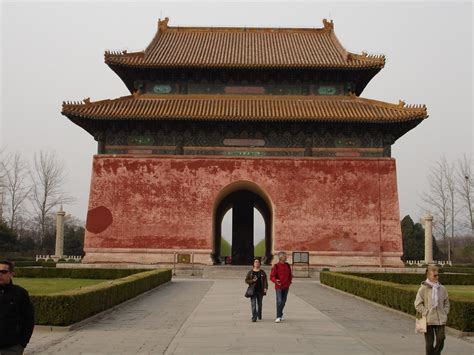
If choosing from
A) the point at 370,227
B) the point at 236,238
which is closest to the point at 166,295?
the point at 370,227

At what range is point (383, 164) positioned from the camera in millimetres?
25906

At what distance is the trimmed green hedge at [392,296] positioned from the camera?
30.1 feet

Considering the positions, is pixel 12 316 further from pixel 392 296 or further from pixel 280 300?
pixel 392 296

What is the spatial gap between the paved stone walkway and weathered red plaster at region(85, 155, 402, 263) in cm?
1144

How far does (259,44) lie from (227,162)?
894 cm

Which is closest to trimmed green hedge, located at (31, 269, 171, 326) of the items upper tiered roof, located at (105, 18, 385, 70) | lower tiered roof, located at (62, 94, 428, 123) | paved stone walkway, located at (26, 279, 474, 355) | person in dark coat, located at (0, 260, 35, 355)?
paved stone walkway, located at (26, 279, 474, 355)

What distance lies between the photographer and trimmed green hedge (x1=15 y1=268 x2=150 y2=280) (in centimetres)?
2133

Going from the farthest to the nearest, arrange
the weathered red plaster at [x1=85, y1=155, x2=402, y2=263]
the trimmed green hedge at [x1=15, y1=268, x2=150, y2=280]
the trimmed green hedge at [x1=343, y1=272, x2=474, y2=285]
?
the weathered red plaster at [x1=85, y1=155, x2=402, y2=263] → the trimmed green hedge at [x1=15, y1=268, x2=150, y2=280] → the trimmed green hedge at [x1=343, y1=272, x2=474, y2=285]

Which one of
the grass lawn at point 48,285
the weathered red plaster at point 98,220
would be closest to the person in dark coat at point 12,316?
the grass lawn at point 48,285

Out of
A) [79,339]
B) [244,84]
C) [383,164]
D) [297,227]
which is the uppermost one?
[244,84]

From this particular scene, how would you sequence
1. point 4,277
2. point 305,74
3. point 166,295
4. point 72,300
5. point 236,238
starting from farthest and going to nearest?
1. point 236,238
2. point 305,74
3. point 166,295
4. point 72,300
5. point 4,277

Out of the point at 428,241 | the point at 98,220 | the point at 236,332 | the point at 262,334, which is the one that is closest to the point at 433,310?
the point at 262,334

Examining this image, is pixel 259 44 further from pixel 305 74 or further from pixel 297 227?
pixel 297 227

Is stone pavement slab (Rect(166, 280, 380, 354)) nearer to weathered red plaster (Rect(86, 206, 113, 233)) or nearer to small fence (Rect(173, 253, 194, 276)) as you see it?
small fence (Rect(173, 253, 194, 276))
